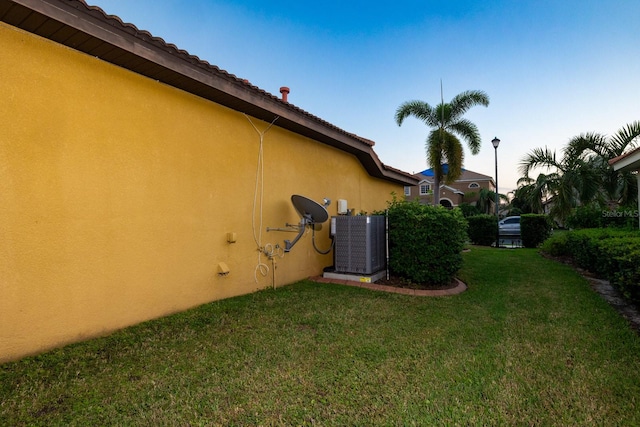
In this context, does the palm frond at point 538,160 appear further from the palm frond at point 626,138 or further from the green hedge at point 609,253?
the green hedge at point 609,253

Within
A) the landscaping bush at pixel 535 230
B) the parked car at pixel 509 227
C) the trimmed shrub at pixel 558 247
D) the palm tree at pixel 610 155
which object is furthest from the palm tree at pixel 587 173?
the parked car at pixel 509 227

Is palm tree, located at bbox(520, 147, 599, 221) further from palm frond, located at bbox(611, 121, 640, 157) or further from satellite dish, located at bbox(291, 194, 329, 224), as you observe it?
satellite dish, located at bbox(291, 194, 329, 224)

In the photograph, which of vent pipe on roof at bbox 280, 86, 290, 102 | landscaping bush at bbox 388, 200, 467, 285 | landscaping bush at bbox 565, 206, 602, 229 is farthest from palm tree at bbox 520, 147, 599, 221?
vent pipe on roof at bbox 280, 86, 290, 102

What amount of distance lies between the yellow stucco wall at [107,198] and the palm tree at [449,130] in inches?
528

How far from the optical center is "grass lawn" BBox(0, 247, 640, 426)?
7.82ft

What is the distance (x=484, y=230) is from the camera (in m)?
17.7

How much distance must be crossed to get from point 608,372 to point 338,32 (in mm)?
11240

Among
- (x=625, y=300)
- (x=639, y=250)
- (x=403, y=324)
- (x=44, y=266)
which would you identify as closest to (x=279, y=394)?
(x=403, y=324)

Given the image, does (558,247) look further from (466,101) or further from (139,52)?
(139,52)

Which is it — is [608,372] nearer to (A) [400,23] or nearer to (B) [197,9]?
(B) [197,9]

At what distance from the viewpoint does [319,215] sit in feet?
21.5

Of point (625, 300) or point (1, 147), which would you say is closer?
point (1, 147)

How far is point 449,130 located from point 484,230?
5833mm

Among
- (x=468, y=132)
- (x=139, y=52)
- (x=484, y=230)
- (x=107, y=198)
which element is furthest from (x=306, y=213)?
(x=484, y=230)
